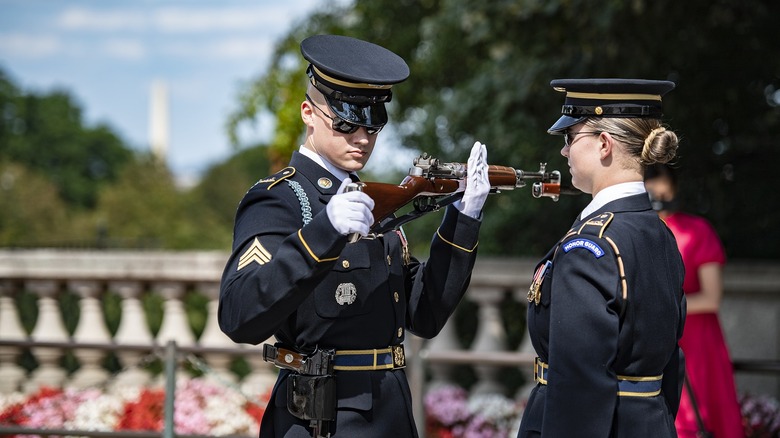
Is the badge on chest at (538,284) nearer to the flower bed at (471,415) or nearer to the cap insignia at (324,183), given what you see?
the cap insignia at (324,183)

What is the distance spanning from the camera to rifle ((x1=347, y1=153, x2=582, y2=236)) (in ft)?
10.7

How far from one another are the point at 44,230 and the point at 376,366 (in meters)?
29.8

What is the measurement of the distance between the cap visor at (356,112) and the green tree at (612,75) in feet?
12.5

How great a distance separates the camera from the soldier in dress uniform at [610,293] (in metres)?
3.08

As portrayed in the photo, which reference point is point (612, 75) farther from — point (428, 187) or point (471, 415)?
point (428, 187)

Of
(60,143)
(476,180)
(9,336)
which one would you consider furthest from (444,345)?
(60,143)

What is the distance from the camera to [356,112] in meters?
3.44

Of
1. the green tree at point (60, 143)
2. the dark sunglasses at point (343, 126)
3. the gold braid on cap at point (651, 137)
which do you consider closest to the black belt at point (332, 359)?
the dark sunglasses at point (343, 126)

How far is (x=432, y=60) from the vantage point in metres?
10.4

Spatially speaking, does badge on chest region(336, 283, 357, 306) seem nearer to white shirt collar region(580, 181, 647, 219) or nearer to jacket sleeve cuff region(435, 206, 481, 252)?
jacket sleeve cuff region(435, 206, 481, 252)

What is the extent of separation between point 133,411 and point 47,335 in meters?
1.22

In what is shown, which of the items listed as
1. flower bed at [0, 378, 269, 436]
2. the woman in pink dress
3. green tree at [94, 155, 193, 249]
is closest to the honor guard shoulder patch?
the woman in pink dress

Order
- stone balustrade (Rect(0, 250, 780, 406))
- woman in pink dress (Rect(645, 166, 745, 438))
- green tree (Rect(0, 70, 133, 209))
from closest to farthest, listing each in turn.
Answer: woman in pink dress (Rect(645, 166, 745, 438)) → stone balustrade (Rect(0, 250, 780, 406)) → green tree (Rect(0, 70, 133, 209))

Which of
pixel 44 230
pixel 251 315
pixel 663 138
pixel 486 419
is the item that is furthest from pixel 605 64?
pixel 44 230
